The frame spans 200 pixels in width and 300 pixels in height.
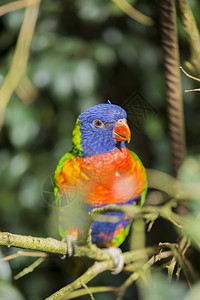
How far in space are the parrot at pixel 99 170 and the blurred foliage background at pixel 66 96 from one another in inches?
23.6

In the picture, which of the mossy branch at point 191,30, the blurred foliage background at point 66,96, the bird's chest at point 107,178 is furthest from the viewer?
the blurred foliage background at point 66,96

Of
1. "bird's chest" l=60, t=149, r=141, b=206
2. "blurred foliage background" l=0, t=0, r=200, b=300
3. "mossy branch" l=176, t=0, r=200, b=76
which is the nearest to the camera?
"mossy branch" l=176, t=0, r=200, b=76

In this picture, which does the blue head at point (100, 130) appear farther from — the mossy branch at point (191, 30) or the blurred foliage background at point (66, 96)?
the blurred foliage background at point (66, 96)

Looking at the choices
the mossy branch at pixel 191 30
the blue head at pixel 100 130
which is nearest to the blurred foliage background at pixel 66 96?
the blue head at pixel 100 130

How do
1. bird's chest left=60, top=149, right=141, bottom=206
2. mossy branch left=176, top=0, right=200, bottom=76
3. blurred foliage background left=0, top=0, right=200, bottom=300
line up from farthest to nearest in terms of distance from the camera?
blurred foliage background left=0, top=0, right=200, bottom=300 → bird's chest left=60, top=149, right=141, bottom=206 → mossy branch left=176, top=0, right=200, bottom=76

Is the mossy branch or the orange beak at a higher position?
the mossy branch

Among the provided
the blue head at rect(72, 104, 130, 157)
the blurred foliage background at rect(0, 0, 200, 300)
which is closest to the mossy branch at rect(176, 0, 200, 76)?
the blue head at rect(72, 104, 130, 157)

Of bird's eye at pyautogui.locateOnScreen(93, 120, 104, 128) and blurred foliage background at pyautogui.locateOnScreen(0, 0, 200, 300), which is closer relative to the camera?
bird's eye at pyautogui.locateOnScreen(93, 120, 104, 128)

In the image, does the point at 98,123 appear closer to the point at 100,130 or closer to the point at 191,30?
the point at 100,130

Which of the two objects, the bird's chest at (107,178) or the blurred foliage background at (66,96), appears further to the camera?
the blurred foliage background at (66,96)

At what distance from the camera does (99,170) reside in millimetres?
867

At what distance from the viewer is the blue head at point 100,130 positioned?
0.81 meters

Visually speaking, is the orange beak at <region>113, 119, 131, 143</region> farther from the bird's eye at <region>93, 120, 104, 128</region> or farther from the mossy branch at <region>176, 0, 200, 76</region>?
the mossy branch at <region>176, 0, 200, 76</region>

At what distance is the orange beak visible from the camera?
2.56ft
